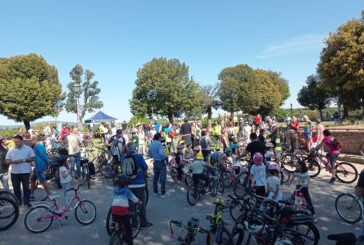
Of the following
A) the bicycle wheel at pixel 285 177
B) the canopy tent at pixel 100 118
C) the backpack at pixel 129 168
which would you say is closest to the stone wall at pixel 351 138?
the bicycle wheel at pixel 285 177

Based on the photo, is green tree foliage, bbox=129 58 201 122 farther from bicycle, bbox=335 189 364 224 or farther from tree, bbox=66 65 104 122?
bicycle, bbox=335 189 364 224

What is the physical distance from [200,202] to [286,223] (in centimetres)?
369

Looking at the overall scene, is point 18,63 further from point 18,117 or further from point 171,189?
point 171,189

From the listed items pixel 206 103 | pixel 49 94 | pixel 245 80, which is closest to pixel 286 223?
pixel 49 94

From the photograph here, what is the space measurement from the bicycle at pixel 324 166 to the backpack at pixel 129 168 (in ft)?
→ 17.0

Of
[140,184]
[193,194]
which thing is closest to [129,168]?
[140,184]

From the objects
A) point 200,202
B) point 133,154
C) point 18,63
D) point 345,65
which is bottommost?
point 200,202

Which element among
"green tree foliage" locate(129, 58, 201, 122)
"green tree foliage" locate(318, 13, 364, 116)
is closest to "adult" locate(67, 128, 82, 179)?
"green tree foliage" locate(318, 13, 364, 116)

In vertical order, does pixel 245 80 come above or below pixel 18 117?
above

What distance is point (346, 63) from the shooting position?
24.7 meters

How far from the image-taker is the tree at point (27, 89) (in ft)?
130

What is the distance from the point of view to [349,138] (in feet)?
45.4

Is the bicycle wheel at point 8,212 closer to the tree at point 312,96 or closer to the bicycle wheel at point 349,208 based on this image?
the bicycle wheel at point 349,208

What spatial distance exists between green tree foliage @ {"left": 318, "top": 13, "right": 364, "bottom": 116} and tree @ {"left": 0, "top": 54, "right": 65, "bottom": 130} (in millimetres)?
33645
